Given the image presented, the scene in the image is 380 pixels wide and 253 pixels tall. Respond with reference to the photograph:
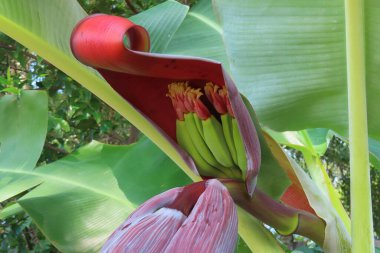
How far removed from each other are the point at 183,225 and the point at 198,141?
151 millimetres

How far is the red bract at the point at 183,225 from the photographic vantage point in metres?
0.33

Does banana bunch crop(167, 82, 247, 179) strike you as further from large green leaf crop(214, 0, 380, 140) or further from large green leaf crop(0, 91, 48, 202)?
Result: large green leaf crop(0, 91, 48, 202)

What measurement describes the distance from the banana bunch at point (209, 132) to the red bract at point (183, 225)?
8 cm

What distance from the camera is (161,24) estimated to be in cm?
68

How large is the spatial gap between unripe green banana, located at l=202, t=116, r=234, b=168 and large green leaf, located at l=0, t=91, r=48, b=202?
16.0 inches

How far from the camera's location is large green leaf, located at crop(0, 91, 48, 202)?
0.83 metres

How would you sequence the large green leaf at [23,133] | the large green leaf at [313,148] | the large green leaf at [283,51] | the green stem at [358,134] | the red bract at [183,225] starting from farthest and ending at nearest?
the large green leaf at [23,133] → the large green leaf at [313,148] → the large green leaf at [283,51] → the green stem at [358,134] → the red bract at [183,225]

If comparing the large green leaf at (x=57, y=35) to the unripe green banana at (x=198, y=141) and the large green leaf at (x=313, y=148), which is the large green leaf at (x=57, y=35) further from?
the large green leaf at (x=313, y=148)

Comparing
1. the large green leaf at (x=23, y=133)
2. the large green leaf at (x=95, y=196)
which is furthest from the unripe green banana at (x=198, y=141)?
the large green leaf at (x=23, y=133)

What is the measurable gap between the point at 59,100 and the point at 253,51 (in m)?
1.48

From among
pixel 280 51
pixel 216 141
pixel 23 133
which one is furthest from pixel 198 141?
pixel 23 133

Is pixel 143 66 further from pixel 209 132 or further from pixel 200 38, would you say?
pixel 200 38

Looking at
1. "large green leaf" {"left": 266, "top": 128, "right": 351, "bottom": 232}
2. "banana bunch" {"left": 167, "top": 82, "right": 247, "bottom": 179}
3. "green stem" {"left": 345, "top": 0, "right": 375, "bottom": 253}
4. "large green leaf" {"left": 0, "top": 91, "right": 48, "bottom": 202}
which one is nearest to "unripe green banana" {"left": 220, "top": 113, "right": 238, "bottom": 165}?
"banana bunch" {"left": 167, "top": 82, "right": 247, "bottom": 179}

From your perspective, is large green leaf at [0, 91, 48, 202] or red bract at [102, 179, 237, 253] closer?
red bract at [102, 179, 237, 253]
